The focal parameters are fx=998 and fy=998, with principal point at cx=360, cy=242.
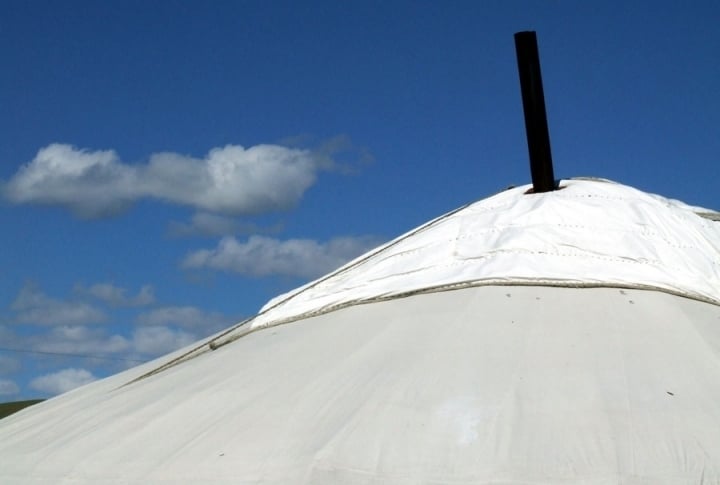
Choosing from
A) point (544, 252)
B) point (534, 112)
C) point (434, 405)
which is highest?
point (534, 112)

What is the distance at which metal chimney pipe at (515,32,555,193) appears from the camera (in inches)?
194

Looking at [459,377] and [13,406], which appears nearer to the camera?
[459,377]

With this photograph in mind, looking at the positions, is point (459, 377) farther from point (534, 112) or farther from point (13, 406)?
point (13, 406)

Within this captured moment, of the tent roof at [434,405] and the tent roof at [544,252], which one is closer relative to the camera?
the tent roof at [434,405]

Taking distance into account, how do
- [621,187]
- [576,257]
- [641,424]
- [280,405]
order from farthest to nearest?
1. [621,187]
2. [576,257]
3. [280,405]
4. [641,424]

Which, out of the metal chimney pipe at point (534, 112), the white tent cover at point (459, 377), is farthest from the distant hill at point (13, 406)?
the metal chimney pipe at point (534, 112)

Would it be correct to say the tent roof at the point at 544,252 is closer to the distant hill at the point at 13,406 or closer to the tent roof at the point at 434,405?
the tent roof at the point at 434,405

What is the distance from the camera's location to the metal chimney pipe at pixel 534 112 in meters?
4.92

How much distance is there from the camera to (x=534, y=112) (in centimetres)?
498

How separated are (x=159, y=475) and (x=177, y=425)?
0.31 metres

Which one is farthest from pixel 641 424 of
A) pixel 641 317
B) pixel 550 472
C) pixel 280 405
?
pixel 280 405

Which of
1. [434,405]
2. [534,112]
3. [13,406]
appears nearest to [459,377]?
[434,405]

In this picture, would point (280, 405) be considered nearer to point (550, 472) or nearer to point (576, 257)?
point (550, 472)

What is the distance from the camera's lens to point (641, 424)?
104 inches
